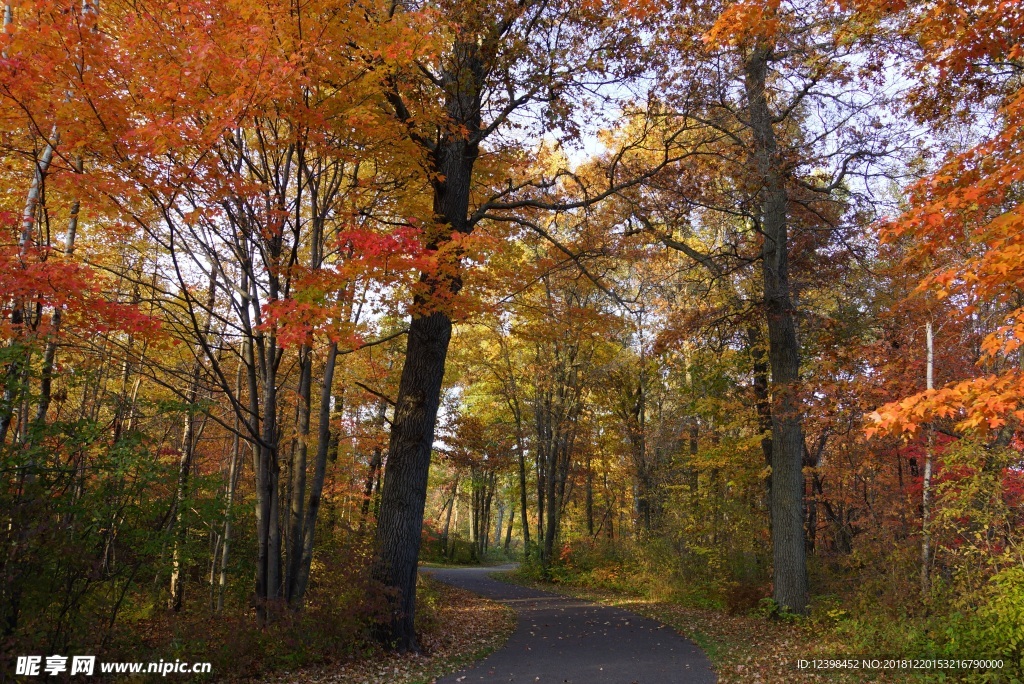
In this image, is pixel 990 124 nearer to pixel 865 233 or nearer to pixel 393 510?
pixel 865 233

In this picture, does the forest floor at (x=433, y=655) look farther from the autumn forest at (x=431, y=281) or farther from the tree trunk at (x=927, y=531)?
the tree trunk at (x=927, y=531)

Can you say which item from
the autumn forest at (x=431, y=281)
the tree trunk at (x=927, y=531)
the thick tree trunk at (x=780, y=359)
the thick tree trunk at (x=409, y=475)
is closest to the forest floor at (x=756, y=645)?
the autumn forest at (x=431, y=281)

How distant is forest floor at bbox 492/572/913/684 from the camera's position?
681cm

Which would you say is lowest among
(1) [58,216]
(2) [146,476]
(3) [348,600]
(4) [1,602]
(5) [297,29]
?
(3) [348,600]

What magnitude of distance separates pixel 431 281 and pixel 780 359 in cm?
675

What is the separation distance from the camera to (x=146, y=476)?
5.96m

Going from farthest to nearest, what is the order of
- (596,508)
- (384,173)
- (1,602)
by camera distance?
1. (596,508)
2. (384,173)
3. (1,602)

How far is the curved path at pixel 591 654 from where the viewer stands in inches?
279

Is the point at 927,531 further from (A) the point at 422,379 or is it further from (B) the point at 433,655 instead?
(A) the point at 422,379

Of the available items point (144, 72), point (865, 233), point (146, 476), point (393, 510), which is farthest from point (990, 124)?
point (146, 476)

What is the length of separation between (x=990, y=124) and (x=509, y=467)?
21232mm

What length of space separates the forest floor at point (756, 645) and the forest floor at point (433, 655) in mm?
3149

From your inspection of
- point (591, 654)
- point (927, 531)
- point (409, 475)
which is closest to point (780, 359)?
point (927, 531)

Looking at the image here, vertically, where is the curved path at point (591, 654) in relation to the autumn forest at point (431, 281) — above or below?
below
